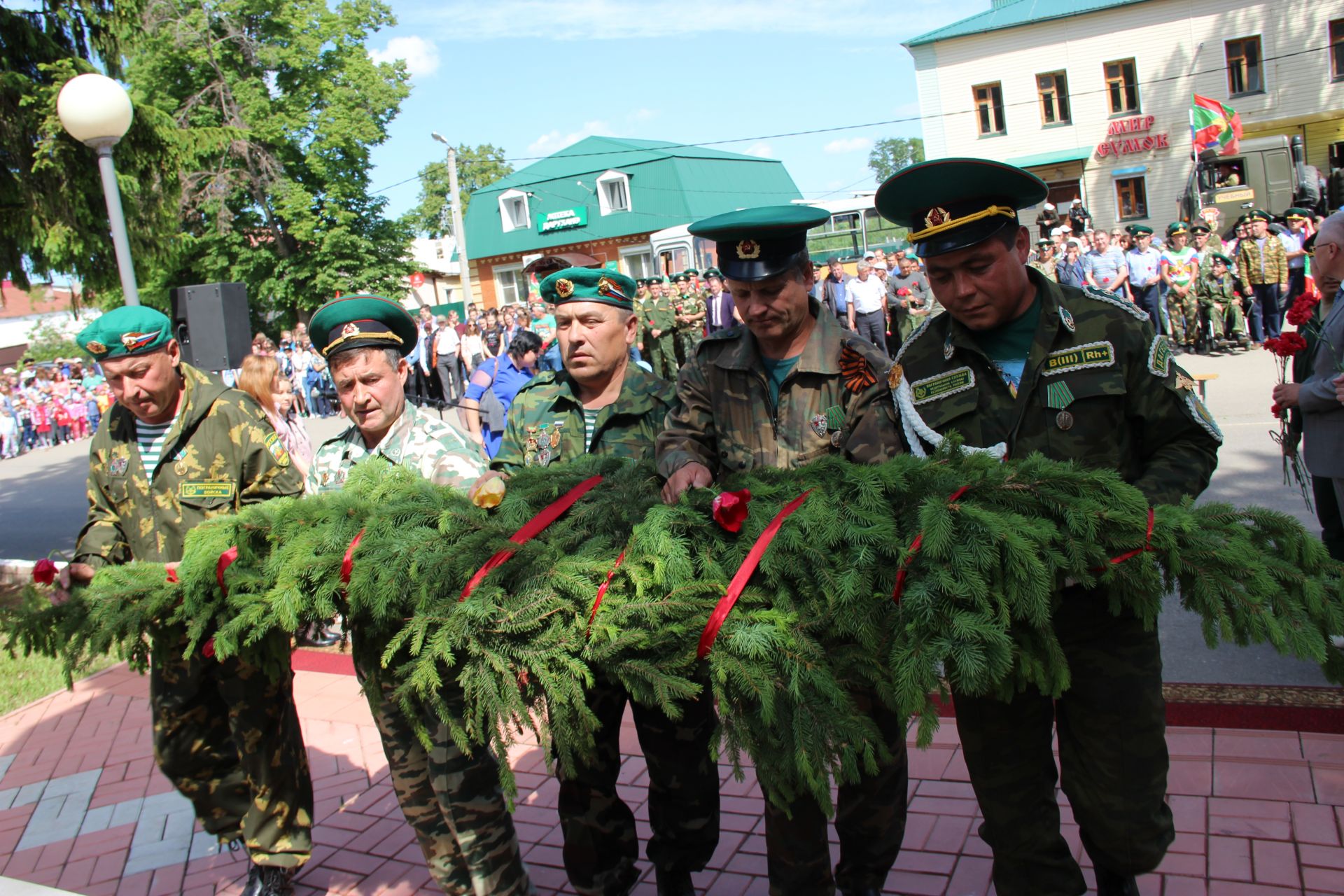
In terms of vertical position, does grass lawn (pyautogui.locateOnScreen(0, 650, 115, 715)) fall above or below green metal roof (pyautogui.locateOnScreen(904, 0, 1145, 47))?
below

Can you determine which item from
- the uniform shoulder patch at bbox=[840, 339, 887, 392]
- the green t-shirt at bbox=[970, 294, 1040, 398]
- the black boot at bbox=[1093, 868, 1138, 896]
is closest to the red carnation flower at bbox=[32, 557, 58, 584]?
the uniform shoulder patch at bbox=[840, 339, 887, 392]

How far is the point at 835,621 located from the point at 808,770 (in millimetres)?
322

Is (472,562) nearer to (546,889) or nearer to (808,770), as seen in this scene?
(808,770)

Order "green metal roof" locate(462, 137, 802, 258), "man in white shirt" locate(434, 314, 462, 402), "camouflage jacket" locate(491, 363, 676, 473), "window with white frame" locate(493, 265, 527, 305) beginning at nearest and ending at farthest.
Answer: "camouflage jacket" locate(491, 363, 676, 473) → "man in white shirt" locate(434, 314, 462, 402) → "green metal roof" locate(462, 137, 802, 258) → "window with white frame" locate(493, 265, 527, 305)

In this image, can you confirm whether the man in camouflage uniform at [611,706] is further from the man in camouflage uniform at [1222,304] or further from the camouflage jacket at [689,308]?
the man in camouflage uniform at [1222,304]

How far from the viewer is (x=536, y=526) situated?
2.54 m

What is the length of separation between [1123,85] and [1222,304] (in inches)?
831

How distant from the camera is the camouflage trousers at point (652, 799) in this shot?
3053mm

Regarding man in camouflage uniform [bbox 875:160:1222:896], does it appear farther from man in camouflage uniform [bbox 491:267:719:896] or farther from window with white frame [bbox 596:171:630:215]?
window with white frame [bbox 596:171:630:215]

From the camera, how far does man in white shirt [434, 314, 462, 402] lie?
63.3ft

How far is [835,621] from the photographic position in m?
2.13

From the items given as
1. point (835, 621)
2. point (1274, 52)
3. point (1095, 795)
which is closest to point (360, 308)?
point (835, 621)

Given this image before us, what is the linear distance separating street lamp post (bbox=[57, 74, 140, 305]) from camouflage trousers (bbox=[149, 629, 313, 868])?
4.22 meters

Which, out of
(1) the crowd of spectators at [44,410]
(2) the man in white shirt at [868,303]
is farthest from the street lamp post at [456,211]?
(2) the man in white shirt at [868,303]
